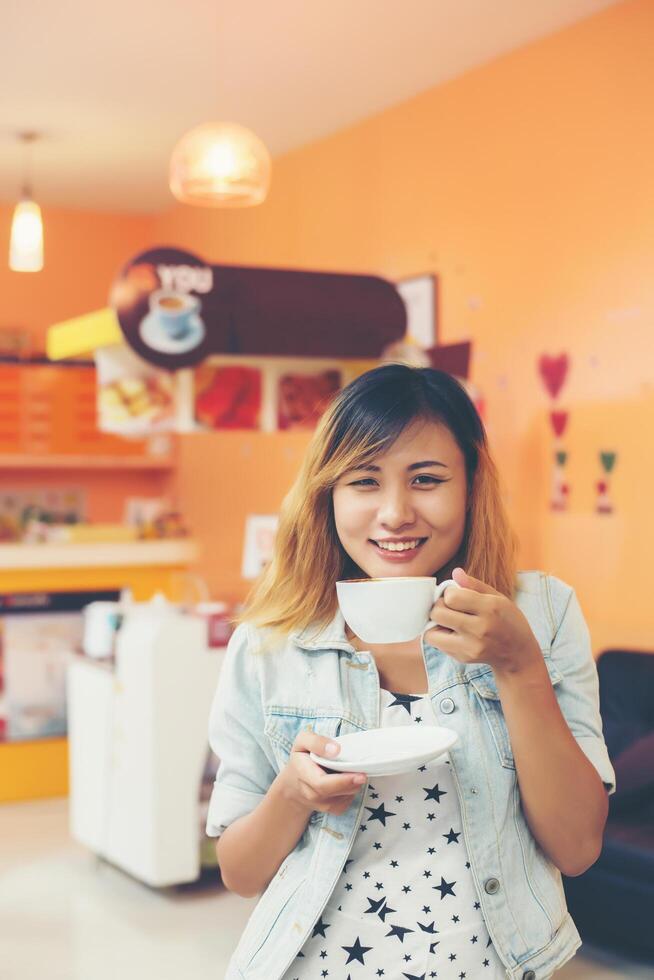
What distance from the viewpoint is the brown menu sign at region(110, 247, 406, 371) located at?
4.03 meters

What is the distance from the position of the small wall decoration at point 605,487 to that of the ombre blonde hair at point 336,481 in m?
3.15

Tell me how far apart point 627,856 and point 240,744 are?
2.41 metres

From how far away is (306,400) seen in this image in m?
4.59

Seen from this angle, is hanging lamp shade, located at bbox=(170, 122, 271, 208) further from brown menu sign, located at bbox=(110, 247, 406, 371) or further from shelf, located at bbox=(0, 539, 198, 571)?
shelf, located at bbox=(0, 539, 198, 571)

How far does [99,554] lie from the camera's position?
5605mm

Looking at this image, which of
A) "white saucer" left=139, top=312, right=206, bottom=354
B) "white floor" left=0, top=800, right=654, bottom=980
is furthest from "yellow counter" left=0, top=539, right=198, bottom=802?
"white saucer" left=139, top=312, right=206, bottom=354

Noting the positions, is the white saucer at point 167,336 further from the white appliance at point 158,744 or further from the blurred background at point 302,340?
the white appliance at point 158,744

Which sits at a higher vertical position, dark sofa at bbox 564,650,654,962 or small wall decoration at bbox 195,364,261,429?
small wall decoration at bbox 195,364,261,429

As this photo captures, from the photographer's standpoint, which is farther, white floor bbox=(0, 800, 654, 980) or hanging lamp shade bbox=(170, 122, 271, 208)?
hanging lamp shade bbox=(170, 122, 271, 208)

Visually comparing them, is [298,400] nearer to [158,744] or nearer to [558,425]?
[558,425]

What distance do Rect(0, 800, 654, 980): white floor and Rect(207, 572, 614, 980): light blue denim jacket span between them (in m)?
2.38

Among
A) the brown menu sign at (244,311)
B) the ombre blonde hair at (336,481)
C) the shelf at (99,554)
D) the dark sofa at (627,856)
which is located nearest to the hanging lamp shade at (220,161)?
the brown menu sign at (244,311)

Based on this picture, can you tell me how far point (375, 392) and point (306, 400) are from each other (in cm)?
337

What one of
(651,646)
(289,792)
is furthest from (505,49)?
(289,792)
